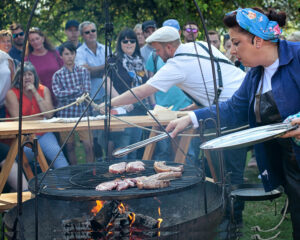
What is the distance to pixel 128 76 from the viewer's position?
529 cm

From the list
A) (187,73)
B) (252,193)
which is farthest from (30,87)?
(252,193)

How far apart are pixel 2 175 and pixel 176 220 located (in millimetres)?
1996

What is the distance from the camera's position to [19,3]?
910 cm

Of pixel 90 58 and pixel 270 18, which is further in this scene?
pixel 90 58

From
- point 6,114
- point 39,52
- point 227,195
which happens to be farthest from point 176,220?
point 39,52

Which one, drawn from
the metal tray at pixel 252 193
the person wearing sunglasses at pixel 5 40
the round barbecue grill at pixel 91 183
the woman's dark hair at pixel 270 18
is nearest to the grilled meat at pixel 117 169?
the round barbecue grill at pixel 91 183

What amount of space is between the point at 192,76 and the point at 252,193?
1.19 meters

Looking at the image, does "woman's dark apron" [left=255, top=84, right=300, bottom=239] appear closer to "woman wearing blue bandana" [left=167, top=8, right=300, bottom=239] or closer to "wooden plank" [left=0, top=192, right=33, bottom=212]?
"woman wearing blue bandana" [left=167, top=8, right=300, bottom=239]

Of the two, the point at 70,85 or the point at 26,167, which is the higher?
the point at 70,85

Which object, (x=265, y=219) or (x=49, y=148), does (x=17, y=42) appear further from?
(x=265, y=219)

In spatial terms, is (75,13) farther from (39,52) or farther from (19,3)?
(39,52)

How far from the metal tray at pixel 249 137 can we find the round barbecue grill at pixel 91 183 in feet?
1.25

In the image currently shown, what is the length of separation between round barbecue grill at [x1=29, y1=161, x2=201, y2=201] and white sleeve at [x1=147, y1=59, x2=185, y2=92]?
1006 millimetres

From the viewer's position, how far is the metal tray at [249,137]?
1919mm
